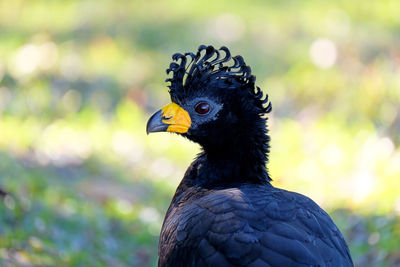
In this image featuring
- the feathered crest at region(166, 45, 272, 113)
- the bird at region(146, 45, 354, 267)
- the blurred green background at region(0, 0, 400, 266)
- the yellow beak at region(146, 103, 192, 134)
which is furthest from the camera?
the blurred green background at region(0, 0, 400, 266)

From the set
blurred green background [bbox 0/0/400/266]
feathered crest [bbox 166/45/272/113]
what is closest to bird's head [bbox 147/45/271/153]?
feathered crest [bbox 166/45/272/113]

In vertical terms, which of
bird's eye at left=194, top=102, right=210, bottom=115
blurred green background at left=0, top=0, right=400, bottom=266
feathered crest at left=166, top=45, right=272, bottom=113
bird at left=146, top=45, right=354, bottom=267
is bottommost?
bird at left=146, top=45, right=354, bottom=267

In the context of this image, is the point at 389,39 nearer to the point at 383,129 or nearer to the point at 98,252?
the point at 383,129

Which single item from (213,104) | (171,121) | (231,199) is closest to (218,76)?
(213,104)

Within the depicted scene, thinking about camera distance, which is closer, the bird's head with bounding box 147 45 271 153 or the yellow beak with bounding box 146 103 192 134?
the bird's head with bounding box 147 45 271 153

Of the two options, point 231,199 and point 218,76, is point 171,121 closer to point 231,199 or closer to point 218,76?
point 218,76

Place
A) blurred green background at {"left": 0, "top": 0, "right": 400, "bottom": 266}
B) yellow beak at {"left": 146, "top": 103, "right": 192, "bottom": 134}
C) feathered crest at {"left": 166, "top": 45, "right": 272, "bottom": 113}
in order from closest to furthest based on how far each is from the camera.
Answer: feathered crest at {"left": 166, "top": 45, "right": 272, "bottom": 113} < yellow beak at {"left": 146, "top": 103, "right": 192, "bottom": 134} < blurred green background at {"left": 0, "top": 0, "right": 400, "bottom": 266}

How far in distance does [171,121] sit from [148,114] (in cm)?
436

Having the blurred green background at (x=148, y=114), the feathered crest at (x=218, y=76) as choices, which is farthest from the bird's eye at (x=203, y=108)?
the blurred green background at (x=148, y=114)

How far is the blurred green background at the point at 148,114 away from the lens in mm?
5527

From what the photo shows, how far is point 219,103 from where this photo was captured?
4.09 metres

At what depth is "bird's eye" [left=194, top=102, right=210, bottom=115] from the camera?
4.11 metres

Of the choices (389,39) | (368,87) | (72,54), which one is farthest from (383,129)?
(72,54)

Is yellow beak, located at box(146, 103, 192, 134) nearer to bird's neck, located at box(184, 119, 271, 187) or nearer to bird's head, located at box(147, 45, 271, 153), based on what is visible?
bird's head, located at box(147, 45, 271, 153)
